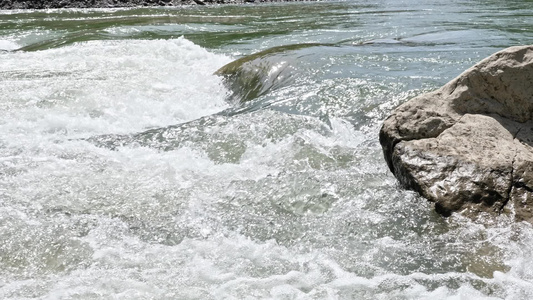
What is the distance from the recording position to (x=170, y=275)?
139 inches

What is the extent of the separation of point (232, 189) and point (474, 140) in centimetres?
179

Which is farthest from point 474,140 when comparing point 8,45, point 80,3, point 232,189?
point 80,3

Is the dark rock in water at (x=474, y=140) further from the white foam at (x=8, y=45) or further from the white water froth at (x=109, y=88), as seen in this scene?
the white foam at (x=8, y=45)

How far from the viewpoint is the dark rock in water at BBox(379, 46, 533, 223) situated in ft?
13.7

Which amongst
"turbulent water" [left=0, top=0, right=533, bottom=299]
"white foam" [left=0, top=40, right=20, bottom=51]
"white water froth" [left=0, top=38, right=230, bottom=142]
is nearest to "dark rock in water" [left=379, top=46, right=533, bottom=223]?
"turbulent water" [left=0, top=0, right=533, bottom=299]

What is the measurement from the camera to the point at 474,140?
443cm

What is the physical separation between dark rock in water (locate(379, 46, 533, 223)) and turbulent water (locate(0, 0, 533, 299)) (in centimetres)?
15

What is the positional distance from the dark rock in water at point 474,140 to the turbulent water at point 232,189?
149mm

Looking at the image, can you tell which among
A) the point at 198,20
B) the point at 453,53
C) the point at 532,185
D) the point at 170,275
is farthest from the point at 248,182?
the point at 198,20

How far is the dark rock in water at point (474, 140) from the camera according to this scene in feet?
13.7

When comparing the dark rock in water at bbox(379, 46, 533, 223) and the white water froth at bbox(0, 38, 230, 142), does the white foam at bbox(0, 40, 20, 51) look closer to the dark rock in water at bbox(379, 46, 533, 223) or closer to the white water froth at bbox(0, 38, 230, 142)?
the white water froth at bbox(0, 38, 230, 142)

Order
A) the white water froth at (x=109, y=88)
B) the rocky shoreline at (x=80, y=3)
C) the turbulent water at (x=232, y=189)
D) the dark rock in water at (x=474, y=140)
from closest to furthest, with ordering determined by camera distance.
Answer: the turbulent water at (x=232, y=189), the dark rock in water at (x=474, y=140), the white water froth at (x=109, y=88), the rocky shoreline at (x=80, y=3)

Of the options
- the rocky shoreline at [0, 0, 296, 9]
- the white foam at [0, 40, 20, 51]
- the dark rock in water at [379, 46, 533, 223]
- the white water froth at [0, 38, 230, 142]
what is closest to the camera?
the dark rock in water at [379, 46, 533, 223]

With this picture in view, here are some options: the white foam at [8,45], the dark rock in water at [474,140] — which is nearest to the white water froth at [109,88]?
the white foam at [8,45]
